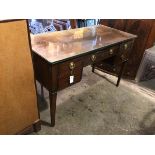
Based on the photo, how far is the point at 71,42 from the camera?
55.8 inches

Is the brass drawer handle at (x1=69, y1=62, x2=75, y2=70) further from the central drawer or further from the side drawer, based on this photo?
the side drawer

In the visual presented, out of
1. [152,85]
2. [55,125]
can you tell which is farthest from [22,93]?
[152,85]

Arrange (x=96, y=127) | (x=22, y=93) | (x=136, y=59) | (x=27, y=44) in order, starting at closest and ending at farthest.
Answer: (x=27, y=44), (x=22, y=93), (x=96, y=127), (x=136, y=59)

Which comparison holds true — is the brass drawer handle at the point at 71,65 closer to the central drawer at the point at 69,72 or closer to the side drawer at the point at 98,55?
the central drawer at the point at 69,72

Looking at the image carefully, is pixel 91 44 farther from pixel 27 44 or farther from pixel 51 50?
pixel 27 44

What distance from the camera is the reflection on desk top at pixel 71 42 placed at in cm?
120

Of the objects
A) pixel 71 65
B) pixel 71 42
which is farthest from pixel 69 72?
pixel 71 42

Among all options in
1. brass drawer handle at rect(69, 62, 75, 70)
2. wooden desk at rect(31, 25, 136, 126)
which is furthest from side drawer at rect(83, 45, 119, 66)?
brass drawer handle at rect(69, 62, 75, 70)

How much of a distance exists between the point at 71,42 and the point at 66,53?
0.78 ft

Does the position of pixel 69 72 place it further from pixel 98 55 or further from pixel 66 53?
pixel 98 55

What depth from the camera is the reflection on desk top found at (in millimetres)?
1200

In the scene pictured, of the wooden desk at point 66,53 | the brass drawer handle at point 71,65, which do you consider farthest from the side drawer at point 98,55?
the brass drawer handle at point 71,65
